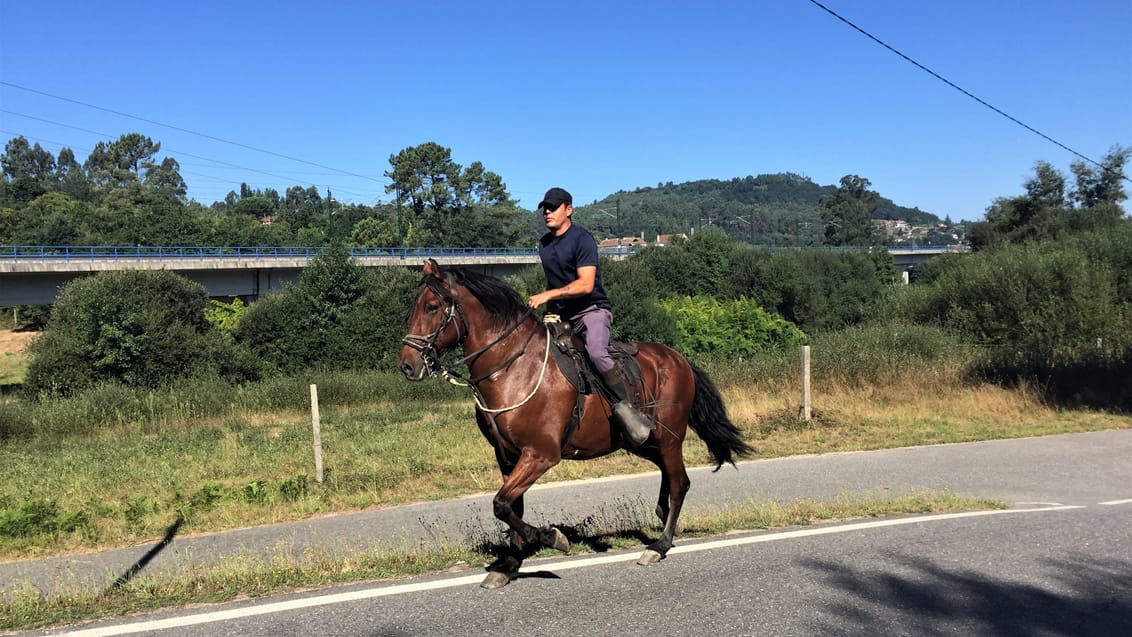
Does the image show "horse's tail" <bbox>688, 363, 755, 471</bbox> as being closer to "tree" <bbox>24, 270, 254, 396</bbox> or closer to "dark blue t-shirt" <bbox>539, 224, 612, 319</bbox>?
"dark blue t-shirt" <bbox>539, 224, 612, 319</bbox>

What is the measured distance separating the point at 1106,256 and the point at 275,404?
40.8m

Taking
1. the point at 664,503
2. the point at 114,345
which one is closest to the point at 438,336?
the point at 664,503

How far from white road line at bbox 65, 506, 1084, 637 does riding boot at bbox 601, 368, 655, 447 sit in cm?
103

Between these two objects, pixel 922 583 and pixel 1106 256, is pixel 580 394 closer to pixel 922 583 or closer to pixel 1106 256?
pixel 922 583

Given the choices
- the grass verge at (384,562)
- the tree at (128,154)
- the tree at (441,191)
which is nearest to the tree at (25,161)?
the tree at (128,154)

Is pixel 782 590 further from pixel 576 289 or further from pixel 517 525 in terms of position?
pixel 576 289

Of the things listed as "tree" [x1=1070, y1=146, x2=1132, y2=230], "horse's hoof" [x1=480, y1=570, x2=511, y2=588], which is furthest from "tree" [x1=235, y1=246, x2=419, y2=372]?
"tree" [x1=1070, y1=146, x2=1132, y2=230]

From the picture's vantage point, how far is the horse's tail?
728 centimetres

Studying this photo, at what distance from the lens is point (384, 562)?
589cm

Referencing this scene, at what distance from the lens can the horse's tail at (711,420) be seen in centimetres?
728

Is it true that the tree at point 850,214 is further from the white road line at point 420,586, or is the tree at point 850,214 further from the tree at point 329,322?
the white road line at point 420,586

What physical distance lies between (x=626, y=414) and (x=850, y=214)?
600ft

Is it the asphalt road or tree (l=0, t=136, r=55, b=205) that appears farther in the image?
tree (l=0, t=136, r=55, b=205)

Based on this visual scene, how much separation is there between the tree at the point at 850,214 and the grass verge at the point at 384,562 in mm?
168319
